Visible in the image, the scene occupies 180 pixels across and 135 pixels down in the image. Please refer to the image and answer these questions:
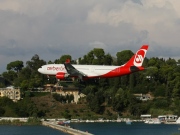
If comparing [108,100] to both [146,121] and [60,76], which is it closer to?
[146,121]

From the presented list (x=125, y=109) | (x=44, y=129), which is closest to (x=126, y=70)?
(x=44, y=129)

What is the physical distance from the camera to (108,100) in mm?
198125

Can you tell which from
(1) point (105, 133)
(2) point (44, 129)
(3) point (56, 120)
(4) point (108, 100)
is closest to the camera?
(1) point (105, 133)

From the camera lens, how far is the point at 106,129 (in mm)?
164125

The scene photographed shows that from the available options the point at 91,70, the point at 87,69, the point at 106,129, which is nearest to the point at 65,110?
the point at 106,129

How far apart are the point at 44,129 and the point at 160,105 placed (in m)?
48.0

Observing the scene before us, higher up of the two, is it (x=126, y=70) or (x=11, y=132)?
(x=126, y=70)

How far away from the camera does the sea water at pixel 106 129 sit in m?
150

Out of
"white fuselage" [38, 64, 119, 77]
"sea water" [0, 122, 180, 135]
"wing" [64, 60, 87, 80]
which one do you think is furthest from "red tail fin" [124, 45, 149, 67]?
"sea water" [0, 122, 180, 135]

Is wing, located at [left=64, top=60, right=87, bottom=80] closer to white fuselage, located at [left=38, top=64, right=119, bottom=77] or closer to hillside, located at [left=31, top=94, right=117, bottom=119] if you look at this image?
white fuselage, located at [left=38, top=64, right=119, bottom=77]

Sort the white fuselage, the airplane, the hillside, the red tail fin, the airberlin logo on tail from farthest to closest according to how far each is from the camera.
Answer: the hillside < the airberlin logo on tail < the red tail fin < the white fuselage < the airplane

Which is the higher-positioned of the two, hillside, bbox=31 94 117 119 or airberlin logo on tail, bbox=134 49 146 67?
airberlin logo on tail, bbox=134 49 146 67

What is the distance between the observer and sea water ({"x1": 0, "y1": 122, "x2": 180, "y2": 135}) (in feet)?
493

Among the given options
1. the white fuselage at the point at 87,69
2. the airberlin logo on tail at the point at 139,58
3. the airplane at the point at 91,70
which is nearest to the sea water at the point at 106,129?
the airplane at the point at 91,70
